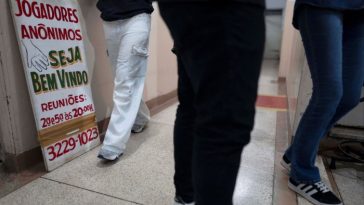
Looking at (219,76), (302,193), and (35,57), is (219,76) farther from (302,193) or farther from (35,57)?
(35,57)

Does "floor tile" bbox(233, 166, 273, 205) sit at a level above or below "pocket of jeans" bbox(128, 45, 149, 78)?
below

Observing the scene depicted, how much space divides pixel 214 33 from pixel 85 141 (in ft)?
3.59

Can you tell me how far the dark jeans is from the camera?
427 millimetres

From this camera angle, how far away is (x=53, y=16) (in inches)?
46.0

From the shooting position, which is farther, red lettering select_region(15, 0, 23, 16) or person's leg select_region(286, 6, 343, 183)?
red lettering select_region(15, 0, 23, 16)

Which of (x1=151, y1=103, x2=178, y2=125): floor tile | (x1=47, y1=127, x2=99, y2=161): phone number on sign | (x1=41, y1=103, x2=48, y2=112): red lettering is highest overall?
(x1=41, y1=103, x2=48, y2=112): red lettering

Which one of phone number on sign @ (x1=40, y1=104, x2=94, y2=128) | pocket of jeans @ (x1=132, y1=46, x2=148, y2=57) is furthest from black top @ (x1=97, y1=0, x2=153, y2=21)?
phone number on sign @ (x1=40, y1=104, x2=94, y2=128)

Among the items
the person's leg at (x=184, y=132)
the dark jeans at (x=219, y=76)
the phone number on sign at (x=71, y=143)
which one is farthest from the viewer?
the phone number on sign at (x=71, y=143)

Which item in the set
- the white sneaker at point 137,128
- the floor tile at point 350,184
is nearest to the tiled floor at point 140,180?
the white sneaker at point 137,128

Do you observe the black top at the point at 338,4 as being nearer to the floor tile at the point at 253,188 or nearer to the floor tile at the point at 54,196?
the floor tile at the point at 253,188

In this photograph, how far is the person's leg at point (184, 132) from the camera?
663mm

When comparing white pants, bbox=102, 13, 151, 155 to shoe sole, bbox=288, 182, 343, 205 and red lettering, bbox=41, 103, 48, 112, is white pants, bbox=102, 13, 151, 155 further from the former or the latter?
shoe sole, bbox=288, 182, 343, 205

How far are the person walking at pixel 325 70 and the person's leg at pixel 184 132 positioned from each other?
0.46m

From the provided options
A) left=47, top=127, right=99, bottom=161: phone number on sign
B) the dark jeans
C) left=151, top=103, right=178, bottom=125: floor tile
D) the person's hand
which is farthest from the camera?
left=151, top=103, right=178, bottom=125: floor tile
